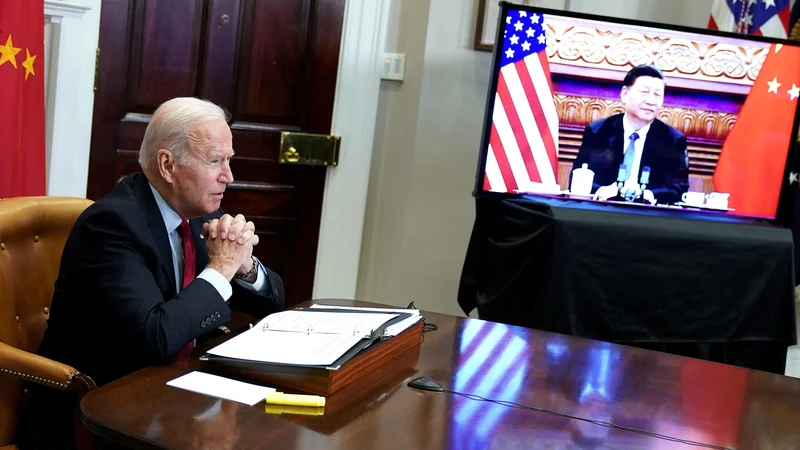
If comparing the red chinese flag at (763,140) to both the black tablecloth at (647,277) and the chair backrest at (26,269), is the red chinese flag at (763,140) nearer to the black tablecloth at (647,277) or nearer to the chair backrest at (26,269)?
the black tablecloth at (647,277)

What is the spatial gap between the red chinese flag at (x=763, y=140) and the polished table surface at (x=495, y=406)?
148 centimetres

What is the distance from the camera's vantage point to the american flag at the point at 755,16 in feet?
11.6

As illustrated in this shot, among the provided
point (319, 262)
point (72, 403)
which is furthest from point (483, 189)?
point (72, 403)

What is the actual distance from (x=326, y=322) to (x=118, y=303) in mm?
398

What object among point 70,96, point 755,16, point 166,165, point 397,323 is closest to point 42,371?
point 166,165

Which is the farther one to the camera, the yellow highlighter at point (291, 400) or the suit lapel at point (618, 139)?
the suit lapel at point (618, 139)

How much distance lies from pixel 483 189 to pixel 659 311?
0.73 metres

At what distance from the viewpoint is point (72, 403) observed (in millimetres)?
1808

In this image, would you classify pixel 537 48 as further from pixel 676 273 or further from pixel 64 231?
pixel 64 231

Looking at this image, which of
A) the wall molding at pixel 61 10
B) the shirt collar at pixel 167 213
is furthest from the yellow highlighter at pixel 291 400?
the wall molding at pixel 61 10

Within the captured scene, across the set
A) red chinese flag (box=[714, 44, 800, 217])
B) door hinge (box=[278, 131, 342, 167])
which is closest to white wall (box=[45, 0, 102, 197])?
door hinge (box=[278, 131, 342, 167])

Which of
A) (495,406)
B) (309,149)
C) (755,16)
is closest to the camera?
(495,406)

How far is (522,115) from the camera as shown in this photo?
3.17 meters

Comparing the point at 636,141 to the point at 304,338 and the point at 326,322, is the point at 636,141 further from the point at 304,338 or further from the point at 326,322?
the point at 304,338
